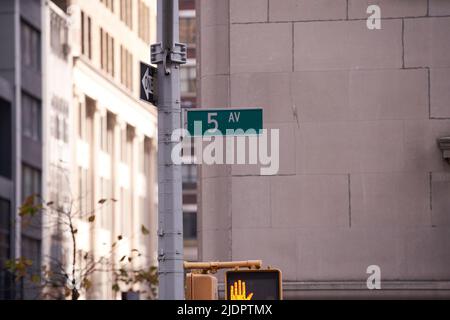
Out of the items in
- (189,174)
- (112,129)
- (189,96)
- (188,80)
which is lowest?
(189,174)

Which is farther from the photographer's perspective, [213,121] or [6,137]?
[6,137]

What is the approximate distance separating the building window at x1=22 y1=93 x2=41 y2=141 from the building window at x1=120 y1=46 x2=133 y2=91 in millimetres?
15645

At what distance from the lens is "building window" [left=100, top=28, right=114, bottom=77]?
90750mm

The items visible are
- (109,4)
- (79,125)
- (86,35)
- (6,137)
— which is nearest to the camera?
(6,137)

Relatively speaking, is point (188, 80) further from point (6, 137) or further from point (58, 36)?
point (6, 137)

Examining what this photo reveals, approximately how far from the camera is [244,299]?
14820 mm

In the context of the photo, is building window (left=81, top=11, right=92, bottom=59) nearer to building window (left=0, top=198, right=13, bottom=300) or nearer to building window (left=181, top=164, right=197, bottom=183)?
building window (left=0, top=198, right=13, bottom=300)

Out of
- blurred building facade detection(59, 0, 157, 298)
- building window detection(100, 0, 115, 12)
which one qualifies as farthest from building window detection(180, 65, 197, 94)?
building window detection(100, 0, 115, 12)

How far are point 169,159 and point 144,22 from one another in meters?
88.0

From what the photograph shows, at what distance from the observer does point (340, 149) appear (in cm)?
2088

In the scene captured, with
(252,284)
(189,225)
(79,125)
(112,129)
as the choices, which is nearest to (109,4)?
(112,129)

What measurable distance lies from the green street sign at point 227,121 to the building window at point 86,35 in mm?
70978

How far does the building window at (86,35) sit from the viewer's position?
86.4 metres
